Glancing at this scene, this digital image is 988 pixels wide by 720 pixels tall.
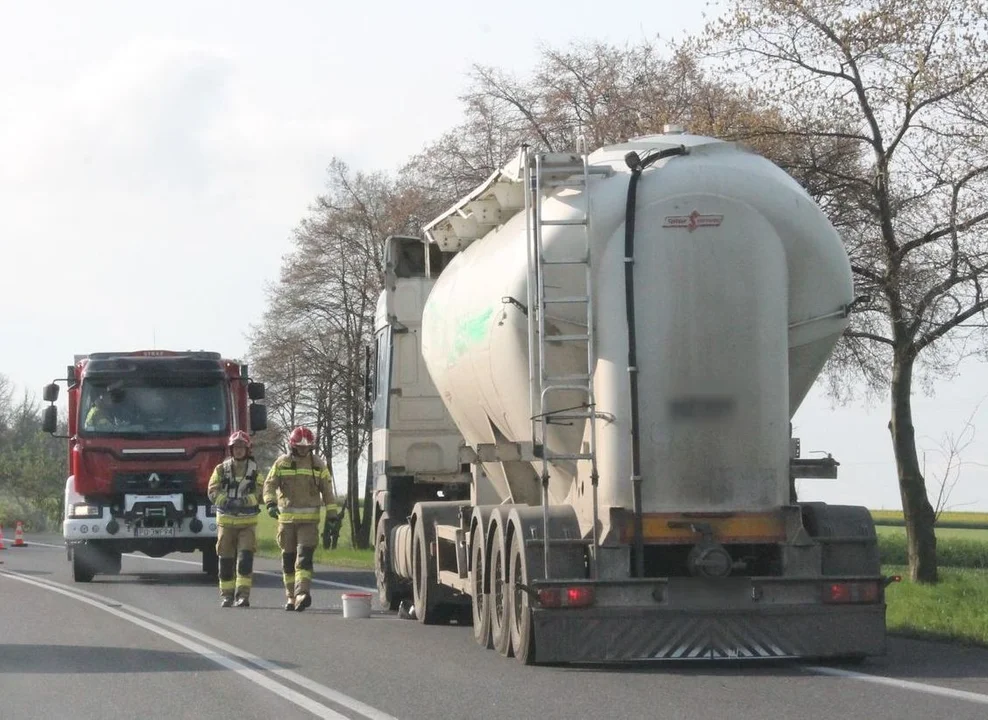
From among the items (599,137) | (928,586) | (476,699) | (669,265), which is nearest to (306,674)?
(476,699)

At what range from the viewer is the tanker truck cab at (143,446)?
78.1ft

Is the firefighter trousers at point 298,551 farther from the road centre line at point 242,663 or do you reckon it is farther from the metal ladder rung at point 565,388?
the metal ladder rung at point 565,388

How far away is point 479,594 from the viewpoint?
1362 centimetres

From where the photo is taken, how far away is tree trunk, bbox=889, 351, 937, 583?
71.8 ft

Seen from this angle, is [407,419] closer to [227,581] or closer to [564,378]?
[227,581]

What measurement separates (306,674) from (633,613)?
2.21 metres

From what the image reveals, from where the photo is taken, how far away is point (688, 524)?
1170 cm

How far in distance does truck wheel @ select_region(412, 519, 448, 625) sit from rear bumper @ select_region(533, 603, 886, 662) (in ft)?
15.6

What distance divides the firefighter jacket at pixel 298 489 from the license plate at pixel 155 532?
20.9 ft

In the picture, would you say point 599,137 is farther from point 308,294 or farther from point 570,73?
point 308,294

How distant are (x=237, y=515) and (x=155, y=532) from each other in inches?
211

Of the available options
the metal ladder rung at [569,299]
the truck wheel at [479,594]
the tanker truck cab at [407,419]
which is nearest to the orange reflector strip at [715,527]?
the metal ladder rung at [569,299]

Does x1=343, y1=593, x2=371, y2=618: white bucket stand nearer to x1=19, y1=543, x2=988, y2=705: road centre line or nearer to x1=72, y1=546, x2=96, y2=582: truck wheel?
x1=19, y1=543, x2=988, y2=705: road centre line

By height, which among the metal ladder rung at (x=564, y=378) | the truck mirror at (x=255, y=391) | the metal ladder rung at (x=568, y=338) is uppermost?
the truck mirror at (x=255, y=391)
